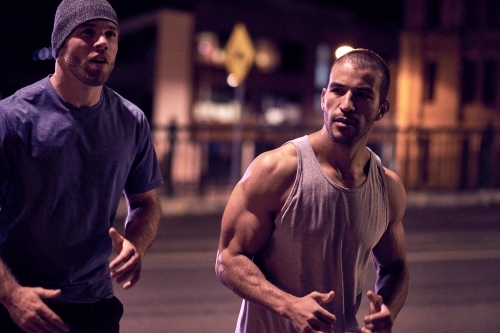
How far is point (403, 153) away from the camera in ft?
59.4

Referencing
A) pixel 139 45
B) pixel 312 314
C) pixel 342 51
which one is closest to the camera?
pixel 312 314

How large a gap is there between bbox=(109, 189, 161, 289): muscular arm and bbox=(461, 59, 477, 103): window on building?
20559mm

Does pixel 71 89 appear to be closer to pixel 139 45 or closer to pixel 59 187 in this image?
pixel 59 187

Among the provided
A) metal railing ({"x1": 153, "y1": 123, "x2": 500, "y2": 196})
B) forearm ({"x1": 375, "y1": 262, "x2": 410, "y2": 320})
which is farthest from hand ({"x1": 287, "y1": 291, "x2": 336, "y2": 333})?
metal railing ({"x1": 153, "y1": 123, "x2": 500, "y2": 196})

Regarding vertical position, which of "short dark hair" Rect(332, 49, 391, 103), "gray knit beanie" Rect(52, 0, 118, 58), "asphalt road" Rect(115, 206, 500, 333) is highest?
"gray knit beanie" Rect(52, 0, 118, 58)

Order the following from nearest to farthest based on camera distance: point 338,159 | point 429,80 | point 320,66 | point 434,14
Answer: point 338,159
point 434,14
point 429,80
point 320,66

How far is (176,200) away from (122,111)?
12386 millimetres

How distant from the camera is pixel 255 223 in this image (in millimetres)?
2715

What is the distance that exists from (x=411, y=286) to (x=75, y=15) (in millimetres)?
6005

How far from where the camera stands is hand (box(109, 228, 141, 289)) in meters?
2.71

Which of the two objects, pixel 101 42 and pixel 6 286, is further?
pixel 101 42

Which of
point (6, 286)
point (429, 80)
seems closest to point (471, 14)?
point (429, 80)

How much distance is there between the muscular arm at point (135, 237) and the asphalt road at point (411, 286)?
9.78ft

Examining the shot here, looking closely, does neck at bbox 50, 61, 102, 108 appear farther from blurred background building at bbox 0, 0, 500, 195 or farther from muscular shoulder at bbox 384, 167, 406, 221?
blurred background building at bbox 0, 0, 500, 195
